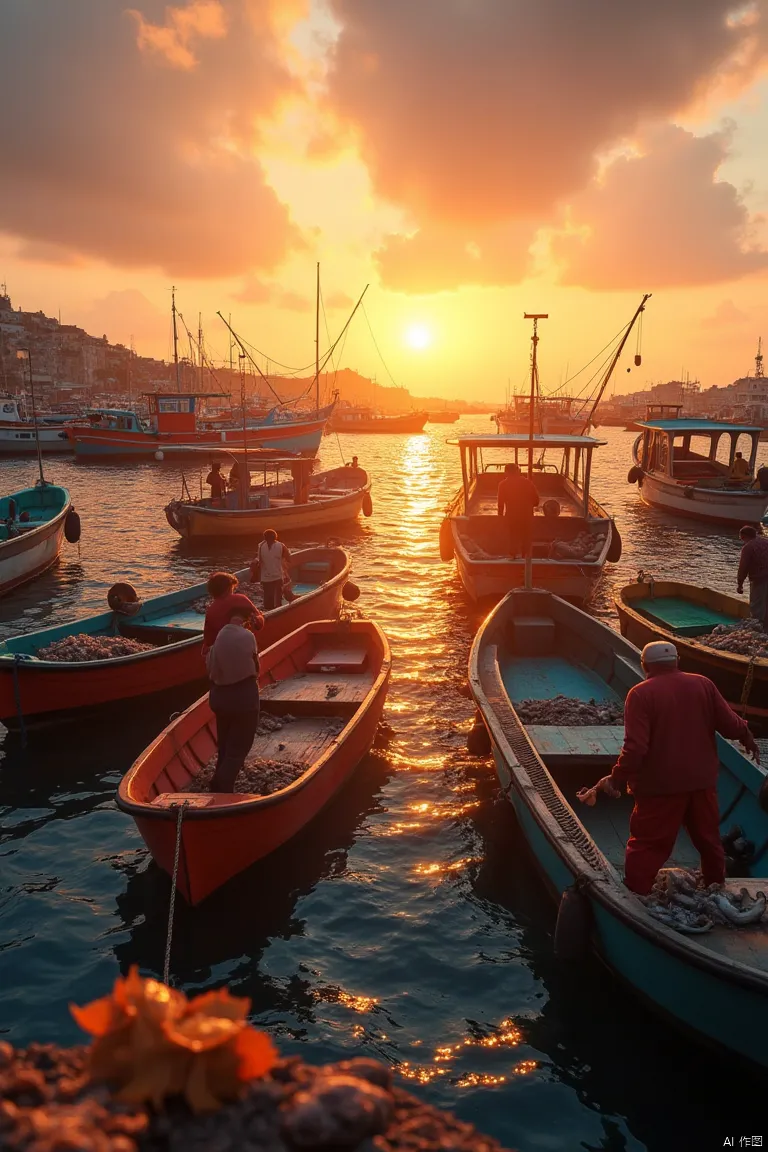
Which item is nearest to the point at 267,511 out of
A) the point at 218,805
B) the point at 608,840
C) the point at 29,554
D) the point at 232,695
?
the point at 29,554

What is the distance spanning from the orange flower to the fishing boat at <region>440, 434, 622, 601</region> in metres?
15.2

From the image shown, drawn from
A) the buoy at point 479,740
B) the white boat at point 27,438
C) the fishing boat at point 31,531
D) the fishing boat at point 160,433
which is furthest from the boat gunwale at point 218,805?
the white boat at point 27,438

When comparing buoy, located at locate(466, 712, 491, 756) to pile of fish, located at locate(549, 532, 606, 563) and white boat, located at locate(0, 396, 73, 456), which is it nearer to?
pile of fish, located at locate(549, 532, 606, 563)

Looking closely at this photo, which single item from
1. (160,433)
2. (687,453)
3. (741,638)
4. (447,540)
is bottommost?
(741,638)

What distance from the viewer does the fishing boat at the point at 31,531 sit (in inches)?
779

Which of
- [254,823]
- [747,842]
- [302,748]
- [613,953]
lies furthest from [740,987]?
[302,748]

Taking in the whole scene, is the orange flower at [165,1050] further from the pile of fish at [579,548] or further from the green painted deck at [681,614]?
the pile of fish at [579,548]

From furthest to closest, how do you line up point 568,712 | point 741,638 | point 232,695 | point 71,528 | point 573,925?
point 71,528 → point 741,638 → point 568,712 → point 232,695 → point 573,925

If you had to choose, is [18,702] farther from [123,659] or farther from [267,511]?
[267,511]

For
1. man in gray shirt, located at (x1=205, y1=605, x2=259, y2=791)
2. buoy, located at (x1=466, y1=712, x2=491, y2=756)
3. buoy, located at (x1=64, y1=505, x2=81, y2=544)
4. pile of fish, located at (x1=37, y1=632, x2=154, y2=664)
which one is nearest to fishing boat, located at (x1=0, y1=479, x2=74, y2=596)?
buoy, located at (x1=64, y1=505, x2=81, y2=544)

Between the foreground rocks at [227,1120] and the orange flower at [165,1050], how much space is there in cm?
5

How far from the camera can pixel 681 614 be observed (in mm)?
14812

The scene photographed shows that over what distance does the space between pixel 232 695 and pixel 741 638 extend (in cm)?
826

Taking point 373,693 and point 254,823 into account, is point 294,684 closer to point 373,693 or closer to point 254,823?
point 373,693
